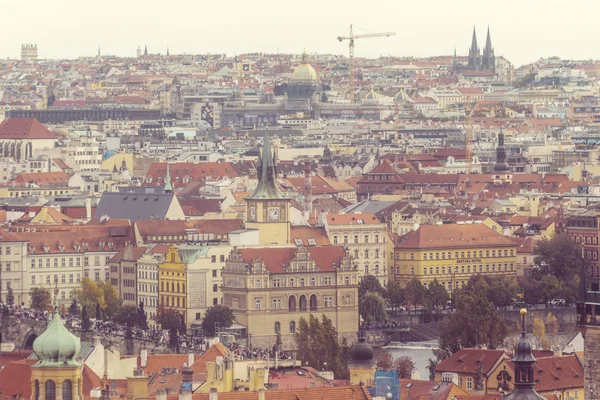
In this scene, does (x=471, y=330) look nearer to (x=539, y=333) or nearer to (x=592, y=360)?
(x=539, y=333)

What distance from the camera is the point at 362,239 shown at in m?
93.3


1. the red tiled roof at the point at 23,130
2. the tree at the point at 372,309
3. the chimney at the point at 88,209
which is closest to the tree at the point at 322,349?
the tree at the point at 372,309

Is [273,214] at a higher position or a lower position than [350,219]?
higher

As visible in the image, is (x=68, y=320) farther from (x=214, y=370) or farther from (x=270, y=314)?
(x=214, y=370)

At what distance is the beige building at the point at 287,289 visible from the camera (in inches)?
3150

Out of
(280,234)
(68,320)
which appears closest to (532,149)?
(280,234)

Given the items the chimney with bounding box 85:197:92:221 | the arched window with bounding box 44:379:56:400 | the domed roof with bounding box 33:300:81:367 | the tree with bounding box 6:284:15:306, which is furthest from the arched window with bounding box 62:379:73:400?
the chimney with bounding box 85:197:92:221

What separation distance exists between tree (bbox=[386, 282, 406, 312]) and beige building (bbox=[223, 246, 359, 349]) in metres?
6.08

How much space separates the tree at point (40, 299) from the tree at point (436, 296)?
10688 mm

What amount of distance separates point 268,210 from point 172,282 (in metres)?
5.04

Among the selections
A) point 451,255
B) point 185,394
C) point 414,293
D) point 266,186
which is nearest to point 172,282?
point 266,186

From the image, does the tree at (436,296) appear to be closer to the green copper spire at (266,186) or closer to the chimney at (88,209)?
the green copper spire at (266,186)

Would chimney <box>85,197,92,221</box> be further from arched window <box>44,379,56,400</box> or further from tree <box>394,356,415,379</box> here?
arched window <box>44,379,56,400</box>

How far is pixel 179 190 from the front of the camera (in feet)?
402
